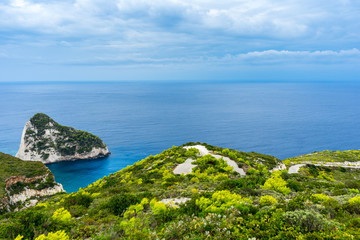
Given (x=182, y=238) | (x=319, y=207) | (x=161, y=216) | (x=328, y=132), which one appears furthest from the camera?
(x=328, y=132)

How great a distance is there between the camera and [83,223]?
11.3 meters

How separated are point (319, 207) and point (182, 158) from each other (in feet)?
76.7

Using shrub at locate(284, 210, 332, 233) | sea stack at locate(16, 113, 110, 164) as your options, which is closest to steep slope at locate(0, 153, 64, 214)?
→ shrub at locate(284, 210, 332, 233)

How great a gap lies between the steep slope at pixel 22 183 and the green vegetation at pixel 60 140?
56.9 meters

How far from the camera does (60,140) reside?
108000mm

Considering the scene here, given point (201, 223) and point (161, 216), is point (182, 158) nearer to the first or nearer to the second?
point (161, 216)

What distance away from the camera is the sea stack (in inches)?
4021

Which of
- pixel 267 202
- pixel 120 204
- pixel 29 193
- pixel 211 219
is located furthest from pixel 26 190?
pixel 267 202

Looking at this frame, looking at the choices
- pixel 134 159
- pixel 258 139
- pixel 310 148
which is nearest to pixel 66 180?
pixel 134 159

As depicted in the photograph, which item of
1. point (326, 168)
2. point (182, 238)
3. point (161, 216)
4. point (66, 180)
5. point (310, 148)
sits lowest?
point (66, 180)

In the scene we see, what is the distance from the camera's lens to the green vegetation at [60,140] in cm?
10394

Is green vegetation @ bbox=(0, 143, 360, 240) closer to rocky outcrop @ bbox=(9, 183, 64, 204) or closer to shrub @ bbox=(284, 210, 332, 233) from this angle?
shrub @ bbox=(284, 210, 332, 233)

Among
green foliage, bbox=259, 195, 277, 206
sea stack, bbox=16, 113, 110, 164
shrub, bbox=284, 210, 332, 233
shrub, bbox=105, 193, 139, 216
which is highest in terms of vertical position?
shrub, bbox=284, 210, 332, 233

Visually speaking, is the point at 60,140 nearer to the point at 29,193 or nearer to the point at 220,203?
the point at 29,193
